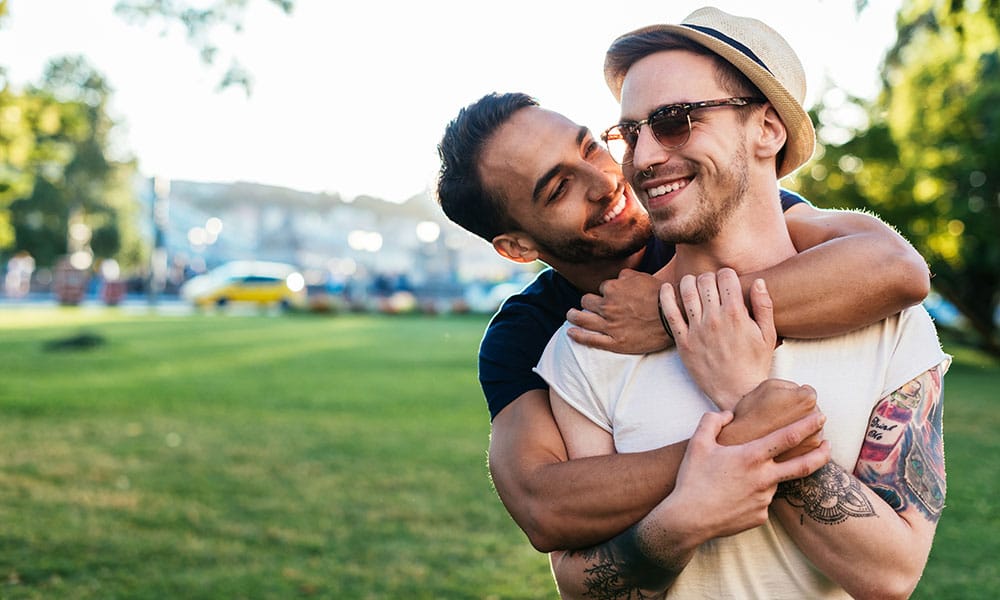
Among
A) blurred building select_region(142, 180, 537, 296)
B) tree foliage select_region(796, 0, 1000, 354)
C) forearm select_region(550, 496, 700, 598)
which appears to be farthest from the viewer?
blurred building select_region(142, 180, 537, 296)

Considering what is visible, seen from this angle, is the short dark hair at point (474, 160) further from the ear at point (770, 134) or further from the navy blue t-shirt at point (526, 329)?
the ear at point (770, 134)

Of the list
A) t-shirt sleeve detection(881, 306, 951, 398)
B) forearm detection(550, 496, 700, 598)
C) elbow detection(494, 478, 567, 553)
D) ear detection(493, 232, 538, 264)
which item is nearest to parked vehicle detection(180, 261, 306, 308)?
ear detection(493, 232, 538, 264)

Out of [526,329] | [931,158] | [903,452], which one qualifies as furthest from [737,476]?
[931,158]

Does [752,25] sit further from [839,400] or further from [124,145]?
[124,145]

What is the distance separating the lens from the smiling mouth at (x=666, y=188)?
2.36 m

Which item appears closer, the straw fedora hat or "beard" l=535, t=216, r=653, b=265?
the straw fedora hat

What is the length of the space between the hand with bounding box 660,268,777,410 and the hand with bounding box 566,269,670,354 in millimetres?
64

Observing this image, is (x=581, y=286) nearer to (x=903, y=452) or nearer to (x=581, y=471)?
(x=581, y=471)

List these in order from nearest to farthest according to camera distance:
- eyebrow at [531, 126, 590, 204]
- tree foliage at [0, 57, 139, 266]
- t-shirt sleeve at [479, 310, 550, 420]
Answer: t-shirt sleeve at [479, 310, 550, 420] → eyebrow at [531, 126, 590, 204] → tree foliage at [0, 57, 139, 266]

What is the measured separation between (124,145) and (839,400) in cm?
6251

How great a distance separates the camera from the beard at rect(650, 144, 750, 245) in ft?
7.71

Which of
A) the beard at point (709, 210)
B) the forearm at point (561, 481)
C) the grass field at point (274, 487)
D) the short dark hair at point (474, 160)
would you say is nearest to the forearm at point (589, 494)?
the forearm at point (561, 481)

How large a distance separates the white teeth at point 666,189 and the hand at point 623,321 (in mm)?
266

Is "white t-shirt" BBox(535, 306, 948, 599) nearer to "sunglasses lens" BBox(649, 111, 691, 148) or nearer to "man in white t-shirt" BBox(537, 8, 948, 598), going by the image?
"man in white t-shirt" BBox(537, 8, 948, 598)
